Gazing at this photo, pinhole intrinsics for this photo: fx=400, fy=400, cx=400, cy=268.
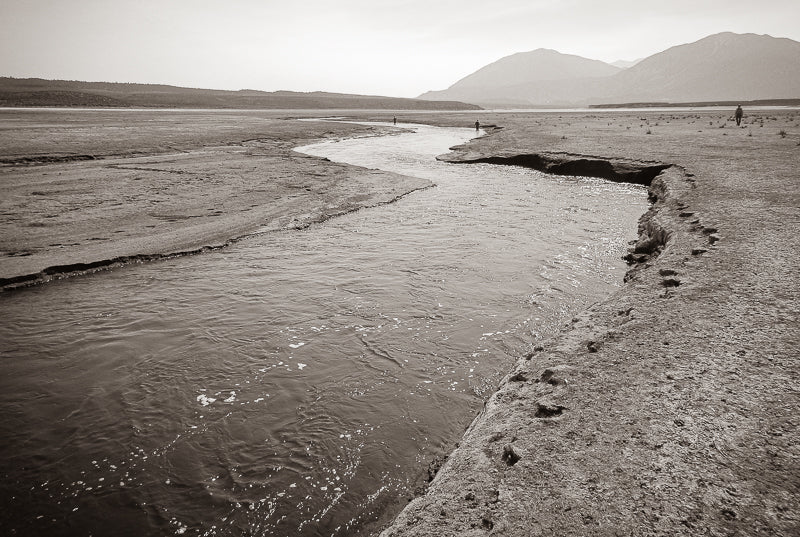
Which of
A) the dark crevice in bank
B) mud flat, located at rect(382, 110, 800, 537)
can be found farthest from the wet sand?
the dark crevice in bank

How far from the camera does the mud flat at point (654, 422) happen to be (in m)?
2.35

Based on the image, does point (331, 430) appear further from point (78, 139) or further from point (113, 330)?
point (78, 139)

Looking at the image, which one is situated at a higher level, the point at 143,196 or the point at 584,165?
the point at 584,165

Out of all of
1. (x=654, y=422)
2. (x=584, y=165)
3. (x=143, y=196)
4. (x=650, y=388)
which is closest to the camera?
(x=654, y=422)

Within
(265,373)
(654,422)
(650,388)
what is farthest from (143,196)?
(654,422)

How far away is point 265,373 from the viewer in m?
5.28

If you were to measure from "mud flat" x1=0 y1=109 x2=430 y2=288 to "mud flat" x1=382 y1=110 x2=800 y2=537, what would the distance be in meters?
8.48

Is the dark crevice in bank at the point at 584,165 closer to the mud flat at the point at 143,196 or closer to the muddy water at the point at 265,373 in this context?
the mud flat at the point at 143,196

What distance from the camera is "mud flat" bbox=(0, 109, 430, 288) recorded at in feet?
29.4

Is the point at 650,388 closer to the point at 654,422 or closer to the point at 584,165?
the point at 654,422

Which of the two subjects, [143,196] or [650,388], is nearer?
[650,388]

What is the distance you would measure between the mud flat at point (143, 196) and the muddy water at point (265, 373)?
104cm

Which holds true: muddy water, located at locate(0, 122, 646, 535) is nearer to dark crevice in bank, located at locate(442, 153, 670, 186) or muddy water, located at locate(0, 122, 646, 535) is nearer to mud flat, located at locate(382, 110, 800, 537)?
mud flat, located at locate(382, 110, 800, 537)

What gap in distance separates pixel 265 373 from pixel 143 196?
35.9ft
